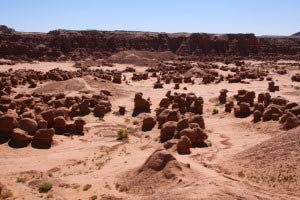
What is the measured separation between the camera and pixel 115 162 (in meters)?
21.0

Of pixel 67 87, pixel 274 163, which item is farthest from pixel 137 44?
pixel 274 163

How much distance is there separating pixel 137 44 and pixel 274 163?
96.5 m

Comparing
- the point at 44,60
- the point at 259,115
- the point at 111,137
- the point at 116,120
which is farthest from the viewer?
the point at 44,60

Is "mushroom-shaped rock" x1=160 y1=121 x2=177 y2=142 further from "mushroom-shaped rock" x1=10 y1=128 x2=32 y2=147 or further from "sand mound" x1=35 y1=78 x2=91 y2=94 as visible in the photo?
"sand mound" x1=35 y1=78 x2=91 y2=94

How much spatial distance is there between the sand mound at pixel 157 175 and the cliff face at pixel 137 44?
8490 cm

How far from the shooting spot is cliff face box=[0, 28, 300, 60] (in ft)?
341

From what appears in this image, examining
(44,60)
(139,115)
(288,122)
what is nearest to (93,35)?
(44,60)

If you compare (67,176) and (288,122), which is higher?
(288,122)

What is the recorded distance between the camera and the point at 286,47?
12100 centimetres

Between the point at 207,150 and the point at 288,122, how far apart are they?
528cm

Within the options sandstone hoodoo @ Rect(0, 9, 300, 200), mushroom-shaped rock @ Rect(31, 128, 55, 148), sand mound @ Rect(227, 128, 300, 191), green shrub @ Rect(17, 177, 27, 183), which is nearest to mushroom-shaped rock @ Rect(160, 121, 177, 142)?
sandstone hoodoo @ Rect(0, 9, 300, 200)

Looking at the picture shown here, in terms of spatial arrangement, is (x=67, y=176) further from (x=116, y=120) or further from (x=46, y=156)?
(x=116, y=120)

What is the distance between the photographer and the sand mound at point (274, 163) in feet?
52.7

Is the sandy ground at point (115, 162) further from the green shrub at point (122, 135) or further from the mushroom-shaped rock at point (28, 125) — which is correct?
the mushroom-shaped rock at point (28, 125)
